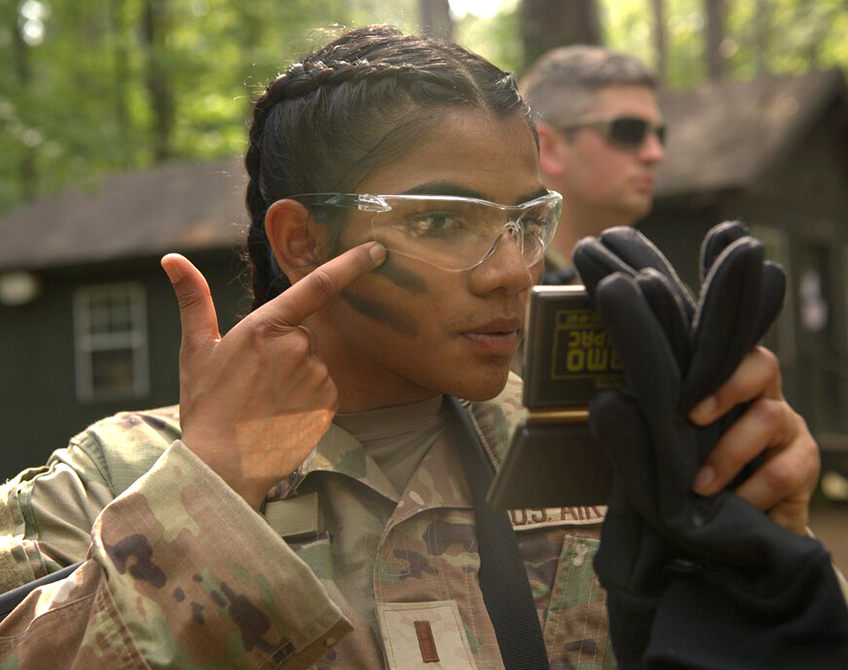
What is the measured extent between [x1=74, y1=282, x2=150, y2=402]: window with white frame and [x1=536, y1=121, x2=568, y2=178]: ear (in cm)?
1317

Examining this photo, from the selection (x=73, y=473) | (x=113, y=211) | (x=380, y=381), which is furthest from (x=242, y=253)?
(x=113, y=211)

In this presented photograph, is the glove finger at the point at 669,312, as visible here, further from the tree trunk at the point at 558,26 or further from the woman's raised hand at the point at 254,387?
the tree trunk at the point at 558,26

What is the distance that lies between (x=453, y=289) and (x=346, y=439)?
0.36 meters

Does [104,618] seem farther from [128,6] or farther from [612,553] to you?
[128,6]

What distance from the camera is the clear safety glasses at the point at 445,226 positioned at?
206cm

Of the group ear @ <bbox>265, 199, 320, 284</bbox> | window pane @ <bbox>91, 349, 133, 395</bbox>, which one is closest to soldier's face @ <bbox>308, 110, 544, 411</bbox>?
ear @ <bbox>265, 199, 320, 284</bbox>

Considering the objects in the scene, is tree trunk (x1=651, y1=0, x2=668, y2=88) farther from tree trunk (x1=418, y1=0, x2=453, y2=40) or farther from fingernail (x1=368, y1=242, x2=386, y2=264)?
fingernail (x1=368, y1=242, x2=386, y2=264)

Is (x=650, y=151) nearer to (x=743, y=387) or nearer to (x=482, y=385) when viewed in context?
(x=482, y=385)

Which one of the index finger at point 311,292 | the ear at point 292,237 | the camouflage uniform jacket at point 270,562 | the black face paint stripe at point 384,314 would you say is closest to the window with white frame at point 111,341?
the ear at point 292,237

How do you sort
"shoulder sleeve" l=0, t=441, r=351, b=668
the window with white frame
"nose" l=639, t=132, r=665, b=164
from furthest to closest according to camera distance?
the window with white frame
"nose" l=639, t=132, r=665, b=164
"shoulder sleeve" l=0, t=441, r=351, b=668

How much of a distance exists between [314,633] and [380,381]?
0.62 m

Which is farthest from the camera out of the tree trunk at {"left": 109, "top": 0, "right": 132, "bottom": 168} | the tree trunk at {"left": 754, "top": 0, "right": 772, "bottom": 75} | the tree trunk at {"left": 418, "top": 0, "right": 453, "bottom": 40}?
the tree trunk at {"left": 754, "top": 0, "right": 772, "bottom": 75}

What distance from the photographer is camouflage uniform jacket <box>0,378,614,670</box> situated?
1.71 m

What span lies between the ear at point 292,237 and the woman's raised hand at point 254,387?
40 cm
